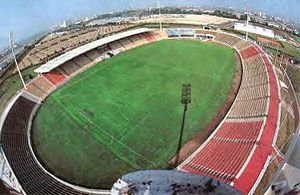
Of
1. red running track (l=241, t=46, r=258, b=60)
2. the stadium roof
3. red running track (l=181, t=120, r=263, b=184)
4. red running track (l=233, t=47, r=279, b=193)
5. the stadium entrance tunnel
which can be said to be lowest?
red running track (l=181, t=120, r=263, b=184)

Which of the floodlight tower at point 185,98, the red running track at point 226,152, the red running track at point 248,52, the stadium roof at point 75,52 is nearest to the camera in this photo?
the red running track at point 226,152

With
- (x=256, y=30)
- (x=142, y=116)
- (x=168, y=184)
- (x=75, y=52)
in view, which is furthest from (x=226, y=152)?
(x=256, y=30)

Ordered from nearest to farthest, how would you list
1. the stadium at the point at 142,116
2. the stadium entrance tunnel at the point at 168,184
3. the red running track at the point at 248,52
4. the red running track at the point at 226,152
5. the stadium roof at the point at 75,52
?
the stadium entrance tunnel at the point at 168,184 → the red running track at the point at 226,152 → the stadium at the point at 142,116 → the stadium roof at the point at 75,52 → the red running track at the point at 248,52

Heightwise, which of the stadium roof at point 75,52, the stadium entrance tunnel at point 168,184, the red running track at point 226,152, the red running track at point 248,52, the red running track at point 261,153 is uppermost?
the stadium entrance tunnel at point 168,184

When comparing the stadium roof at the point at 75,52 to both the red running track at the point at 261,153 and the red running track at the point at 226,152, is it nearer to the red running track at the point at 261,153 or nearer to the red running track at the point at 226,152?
the red running track at the point at 226,152

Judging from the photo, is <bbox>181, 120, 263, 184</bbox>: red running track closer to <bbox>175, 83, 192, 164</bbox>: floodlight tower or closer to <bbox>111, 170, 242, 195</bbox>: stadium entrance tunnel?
<bbox>175, 83, 192, 164</bbox>: floodlight tower

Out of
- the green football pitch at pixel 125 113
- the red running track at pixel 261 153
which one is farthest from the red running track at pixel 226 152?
the green football pitch at pixel 125 113

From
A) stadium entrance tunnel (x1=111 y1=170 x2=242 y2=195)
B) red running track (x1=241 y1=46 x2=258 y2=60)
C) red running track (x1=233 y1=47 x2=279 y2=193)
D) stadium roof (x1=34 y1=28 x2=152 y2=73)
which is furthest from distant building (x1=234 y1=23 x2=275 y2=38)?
stadium entrance tunnel (x1=111 y1=170 x2=242 y2=195)

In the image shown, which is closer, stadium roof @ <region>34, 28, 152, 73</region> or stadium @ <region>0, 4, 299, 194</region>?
stadium @ <region>0, 4, 299, 194</region>
